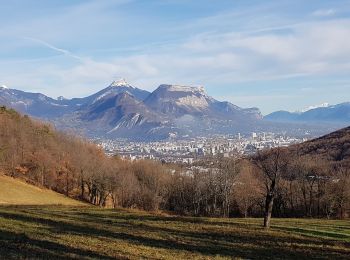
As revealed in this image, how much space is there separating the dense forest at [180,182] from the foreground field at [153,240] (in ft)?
156

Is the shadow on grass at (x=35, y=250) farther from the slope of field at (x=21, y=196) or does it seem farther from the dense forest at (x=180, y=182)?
the dense forest at (x=180, y=182)

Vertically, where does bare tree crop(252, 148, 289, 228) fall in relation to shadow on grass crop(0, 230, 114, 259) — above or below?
above

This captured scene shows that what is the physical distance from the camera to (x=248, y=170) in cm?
11294

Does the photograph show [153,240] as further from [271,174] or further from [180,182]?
[180,182]

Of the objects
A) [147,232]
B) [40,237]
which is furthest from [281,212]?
[40,237]

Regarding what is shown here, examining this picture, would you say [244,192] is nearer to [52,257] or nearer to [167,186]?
[167,186]

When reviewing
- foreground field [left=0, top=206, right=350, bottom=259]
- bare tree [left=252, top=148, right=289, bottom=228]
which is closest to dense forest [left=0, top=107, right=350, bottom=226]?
bare tree [left=252, top=148, right=289, bottom=228]

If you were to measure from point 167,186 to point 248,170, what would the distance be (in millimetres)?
19143

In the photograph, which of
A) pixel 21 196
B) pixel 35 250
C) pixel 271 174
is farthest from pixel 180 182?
pixel 35 250

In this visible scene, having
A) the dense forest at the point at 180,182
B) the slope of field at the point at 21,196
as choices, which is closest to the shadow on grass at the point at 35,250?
the slope of field at the point at 21,196

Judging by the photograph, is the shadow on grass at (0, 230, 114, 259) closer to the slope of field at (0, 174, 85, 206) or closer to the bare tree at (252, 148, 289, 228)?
the bare tree at (252, 148, 289, 228)

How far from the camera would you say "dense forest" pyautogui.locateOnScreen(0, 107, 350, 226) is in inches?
3767

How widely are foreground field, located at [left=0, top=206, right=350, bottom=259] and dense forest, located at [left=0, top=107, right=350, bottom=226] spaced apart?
47.6m

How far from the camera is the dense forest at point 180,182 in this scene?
3767 inches
